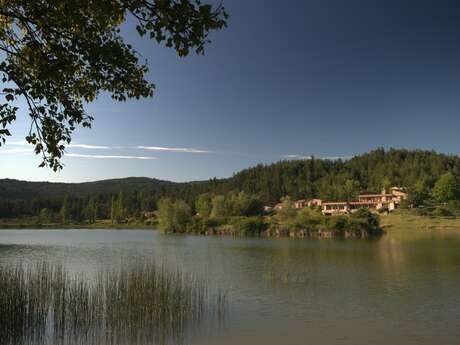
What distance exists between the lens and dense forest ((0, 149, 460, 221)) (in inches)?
5743

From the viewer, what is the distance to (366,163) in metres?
183

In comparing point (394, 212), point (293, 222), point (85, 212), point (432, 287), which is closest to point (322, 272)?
point (432, 287)

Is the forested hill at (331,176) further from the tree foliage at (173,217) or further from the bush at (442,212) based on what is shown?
the tree foliage at (173,217)

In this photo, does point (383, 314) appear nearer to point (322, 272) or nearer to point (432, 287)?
point (432, 287)

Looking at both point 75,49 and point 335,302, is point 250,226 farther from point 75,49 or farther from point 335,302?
point 75,49

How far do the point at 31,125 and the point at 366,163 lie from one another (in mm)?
184556

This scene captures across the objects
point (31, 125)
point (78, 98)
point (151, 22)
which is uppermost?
point (151, 22)

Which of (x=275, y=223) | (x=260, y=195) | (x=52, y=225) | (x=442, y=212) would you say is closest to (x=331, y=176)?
(x=260, y=195)

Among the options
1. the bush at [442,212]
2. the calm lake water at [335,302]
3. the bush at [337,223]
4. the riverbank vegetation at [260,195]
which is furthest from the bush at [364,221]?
the calm lake water at [335,302]

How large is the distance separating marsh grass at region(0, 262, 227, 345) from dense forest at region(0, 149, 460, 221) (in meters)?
120

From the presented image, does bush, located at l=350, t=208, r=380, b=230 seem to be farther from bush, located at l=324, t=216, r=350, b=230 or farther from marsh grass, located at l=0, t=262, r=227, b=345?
marsh grass, located at l=0, t=262, r=227, b=345

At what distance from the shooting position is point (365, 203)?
12338 cm

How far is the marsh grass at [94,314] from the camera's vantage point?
11.9m

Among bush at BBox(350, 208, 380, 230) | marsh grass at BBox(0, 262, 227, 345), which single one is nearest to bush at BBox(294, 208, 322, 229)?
bush at BBox(350, 208, 380, 230)
